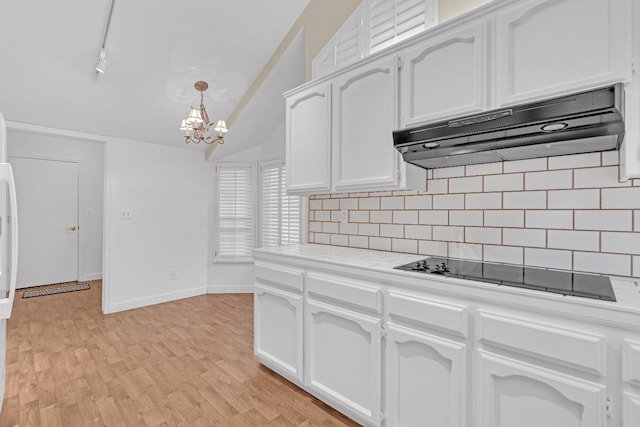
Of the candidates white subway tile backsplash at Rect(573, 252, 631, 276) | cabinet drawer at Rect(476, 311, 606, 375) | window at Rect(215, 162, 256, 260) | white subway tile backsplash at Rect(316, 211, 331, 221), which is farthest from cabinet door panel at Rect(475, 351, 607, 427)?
window at Rect(215, 162, 256, 260)

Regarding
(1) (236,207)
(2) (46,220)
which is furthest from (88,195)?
(1) (236,207)

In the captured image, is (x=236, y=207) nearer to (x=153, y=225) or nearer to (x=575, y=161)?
(x=153, y=225)

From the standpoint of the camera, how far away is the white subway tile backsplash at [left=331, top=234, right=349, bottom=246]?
2625 millimetres

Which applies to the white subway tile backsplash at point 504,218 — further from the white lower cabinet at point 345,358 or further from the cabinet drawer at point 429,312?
the white lower cabinet at point 345,358

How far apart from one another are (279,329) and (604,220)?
200 centimetres

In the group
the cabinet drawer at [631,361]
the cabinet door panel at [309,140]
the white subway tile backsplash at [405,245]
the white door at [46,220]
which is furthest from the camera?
the white door at [46,220]

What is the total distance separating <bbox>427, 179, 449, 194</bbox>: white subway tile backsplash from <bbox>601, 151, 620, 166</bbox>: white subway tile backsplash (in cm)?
76

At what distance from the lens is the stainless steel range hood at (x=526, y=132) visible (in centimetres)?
121

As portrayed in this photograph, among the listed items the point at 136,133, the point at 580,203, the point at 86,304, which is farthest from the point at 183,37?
the point at 86,304

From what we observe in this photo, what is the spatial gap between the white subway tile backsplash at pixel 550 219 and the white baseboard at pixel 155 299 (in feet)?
14.4

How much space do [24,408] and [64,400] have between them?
205mm

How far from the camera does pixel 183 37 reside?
110 inches

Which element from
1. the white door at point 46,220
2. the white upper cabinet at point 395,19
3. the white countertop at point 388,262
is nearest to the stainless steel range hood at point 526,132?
the white countertop at point 388,262

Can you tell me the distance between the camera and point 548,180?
1.64 metres
